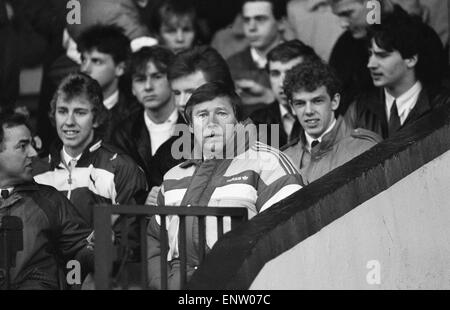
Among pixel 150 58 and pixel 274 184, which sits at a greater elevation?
pixel 150 58

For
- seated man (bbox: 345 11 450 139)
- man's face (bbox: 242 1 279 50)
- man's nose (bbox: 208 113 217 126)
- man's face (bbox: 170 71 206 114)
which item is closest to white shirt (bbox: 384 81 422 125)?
seated man (bbox: 345 11 450 139)

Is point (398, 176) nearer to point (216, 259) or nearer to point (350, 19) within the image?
point (216, 259)

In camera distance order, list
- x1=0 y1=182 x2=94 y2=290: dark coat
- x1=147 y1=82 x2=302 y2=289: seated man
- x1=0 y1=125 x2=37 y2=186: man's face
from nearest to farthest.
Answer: x1=147 y1=82 x2=302 y2=289: seated man
x1=0 y1=182 x2=94 y2=290: dark coat
x1=0 y1=125 x2=37 y2=186: man's face

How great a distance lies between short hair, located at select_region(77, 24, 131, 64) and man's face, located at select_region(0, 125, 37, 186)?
1195 mm

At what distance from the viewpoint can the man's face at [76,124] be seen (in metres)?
9.67

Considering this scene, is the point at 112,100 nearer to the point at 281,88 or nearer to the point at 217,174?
the point at 281,88

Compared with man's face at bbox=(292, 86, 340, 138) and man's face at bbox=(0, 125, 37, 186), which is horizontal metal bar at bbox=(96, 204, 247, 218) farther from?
man's face at bbox=(0, 125, 37, 186)

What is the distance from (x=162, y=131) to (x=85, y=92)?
0.67 meters

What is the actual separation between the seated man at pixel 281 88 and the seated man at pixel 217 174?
1382 mm

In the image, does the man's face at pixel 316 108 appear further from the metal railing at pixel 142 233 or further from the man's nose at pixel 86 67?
the man's nose at pixel 86 67

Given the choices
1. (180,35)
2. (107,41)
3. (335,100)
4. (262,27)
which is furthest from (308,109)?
(107,41)

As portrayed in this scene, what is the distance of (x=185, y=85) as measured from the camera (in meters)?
9.80

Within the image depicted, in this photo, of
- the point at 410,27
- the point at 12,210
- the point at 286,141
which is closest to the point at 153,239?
the point at 12,210

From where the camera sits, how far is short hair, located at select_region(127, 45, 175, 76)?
Result: 10125 mm
